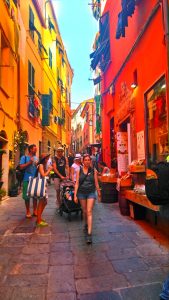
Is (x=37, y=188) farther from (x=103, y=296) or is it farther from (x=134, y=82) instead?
(x=134, y=82)

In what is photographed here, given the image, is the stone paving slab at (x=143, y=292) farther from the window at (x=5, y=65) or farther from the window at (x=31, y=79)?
the window at (x=31, y=79)

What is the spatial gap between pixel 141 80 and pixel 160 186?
5.56 m

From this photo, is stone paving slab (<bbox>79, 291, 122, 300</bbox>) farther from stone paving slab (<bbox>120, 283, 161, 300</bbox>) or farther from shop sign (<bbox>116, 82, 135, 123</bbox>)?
shop sign (<bbox>116, 82, 135, 123</bbox>)

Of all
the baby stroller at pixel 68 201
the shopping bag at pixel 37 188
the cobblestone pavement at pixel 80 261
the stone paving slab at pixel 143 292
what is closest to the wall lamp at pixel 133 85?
the baby stroller at pixel 68 201

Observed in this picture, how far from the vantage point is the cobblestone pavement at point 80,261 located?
332 centimetres

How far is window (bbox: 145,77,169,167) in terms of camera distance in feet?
20.9

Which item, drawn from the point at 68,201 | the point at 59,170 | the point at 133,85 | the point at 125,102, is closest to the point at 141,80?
the point at 133,85

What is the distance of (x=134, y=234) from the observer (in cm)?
564

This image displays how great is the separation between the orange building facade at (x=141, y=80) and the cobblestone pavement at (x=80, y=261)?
201cm

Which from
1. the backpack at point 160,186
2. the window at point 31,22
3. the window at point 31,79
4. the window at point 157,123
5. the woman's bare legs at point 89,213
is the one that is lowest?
the woman's bare legs at point 89,213

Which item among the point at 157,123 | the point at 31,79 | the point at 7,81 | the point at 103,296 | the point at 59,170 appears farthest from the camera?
the point at 31,79

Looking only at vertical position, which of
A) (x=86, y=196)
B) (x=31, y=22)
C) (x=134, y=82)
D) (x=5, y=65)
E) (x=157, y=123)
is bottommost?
(x=86, y=196)

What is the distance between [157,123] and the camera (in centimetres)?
684

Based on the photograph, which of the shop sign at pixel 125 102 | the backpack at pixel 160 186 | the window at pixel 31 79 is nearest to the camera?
the backpack at pixel 160 186
